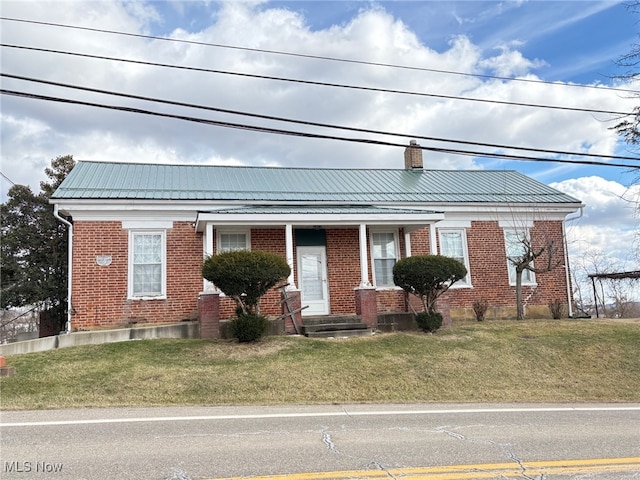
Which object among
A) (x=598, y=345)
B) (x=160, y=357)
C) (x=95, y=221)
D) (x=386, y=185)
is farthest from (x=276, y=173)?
(x=598, y=345)

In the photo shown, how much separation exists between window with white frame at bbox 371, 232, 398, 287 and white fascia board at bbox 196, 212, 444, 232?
1431 millimetres

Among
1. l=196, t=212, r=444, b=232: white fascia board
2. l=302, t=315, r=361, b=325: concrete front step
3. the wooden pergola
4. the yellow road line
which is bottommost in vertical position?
the yellow road line

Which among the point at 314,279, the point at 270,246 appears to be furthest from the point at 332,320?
the point at 270,246

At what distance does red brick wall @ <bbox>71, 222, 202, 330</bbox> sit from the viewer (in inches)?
570

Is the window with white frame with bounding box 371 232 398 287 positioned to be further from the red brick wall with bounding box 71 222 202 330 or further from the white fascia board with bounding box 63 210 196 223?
the white fascia board with bounding box 63 210 196 223

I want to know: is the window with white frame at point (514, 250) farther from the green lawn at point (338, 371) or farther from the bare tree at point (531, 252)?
the green lawn at point (338, 371)

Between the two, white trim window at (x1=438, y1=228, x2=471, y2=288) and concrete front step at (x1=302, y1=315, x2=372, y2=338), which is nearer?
concrete front step at (x1=302, y1=315, x2=372, y2=338)

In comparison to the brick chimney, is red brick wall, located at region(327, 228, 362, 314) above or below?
below

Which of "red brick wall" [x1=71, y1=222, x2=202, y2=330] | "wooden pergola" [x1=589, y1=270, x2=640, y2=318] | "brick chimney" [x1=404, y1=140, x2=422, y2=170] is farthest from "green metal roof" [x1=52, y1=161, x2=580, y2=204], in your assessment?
"wooden pergola" [x1=589, y1=270, x2=640, y2=318]

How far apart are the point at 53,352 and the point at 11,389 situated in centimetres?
319

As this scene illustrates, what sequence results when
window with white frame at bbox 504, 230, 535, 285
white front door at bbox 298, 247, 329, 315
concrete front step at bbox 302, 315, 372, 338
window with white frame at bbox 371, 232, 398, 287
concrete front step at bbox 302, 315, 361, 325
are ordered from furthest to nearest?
1. window with white frame at bbox 504, 230, 535, 285
2. window with white frame at bbox 371, 232, 398, 287
3. white front door at bbox 298, 247, 329, 315
4. concrete front step at bbox 302, 315, 361, 325
5. concrete front step at bbox 302, 315, 372, 338

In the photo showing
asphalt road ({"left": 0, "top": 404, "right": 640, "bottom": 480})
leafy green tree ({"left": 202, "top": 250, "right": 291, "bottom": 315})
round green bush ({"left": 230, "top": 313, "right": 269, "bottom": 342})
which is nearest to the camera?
asphalt road ({"left": 0, "top": 404, "right": 640, "bottom": 480})

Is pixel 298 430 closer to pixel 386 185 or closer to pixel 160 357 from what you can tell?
pixel 160 357

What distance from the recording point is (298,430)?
645 centimetres
